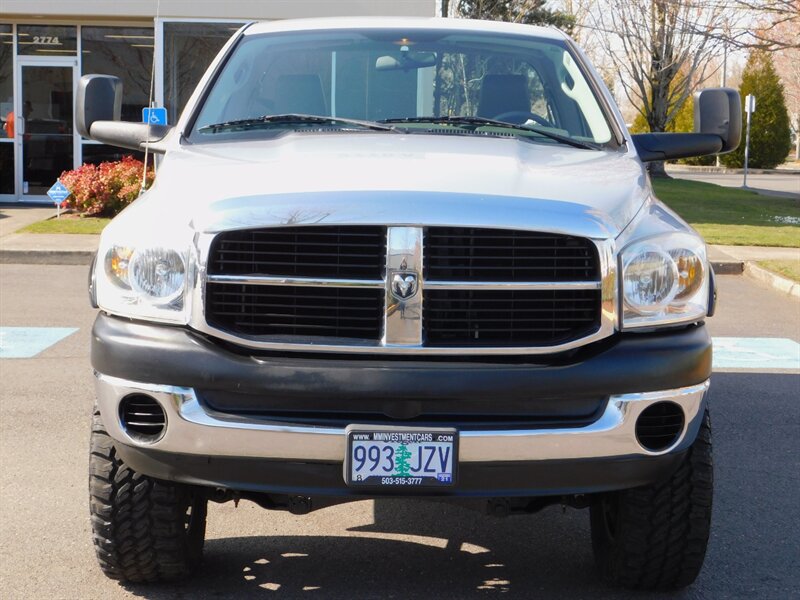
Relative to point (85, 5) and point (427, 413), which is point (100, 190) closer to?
point (85, 5)

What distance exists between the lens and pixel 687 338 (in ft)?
11.6

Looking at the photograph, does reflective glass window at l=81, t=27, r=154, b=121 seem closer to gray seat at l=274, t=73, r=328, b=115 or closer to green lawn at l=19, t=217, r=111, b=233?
green lawn at l=19, t=217, r=111, b=233

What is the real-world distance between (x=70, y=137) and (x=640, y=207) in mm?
18513

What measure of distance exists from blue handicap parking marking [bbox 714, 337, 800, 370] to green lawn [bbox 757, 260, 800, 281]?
133 inches

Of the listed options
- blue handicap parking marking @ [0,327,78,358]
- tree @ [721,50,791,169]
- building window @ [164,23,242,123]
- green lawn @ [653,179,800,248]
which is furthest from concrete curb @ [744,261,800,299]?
tree @ [721,50,791,169]

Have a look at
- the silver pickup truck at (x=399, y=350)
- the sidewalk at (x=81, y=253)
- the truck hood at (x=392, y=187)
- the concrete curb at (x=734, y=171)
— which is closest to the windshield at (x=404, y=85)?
the truck hood at (x=392, y=187)

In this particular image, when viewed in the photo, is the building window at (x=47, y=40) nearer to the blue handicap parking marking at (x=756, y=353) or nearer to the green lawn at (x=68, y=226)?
the green lawn at (x=68, y=226)

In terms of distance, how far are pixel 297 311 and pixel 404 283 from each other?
34cm

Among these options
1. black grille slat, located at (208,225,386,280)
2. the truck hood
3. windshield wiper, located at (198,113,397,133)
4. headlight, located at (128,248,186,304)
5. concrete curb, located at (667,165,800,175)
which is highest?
windshield wiper, located at (198,113,397,133)

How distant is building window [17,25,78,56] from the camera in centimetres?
2084

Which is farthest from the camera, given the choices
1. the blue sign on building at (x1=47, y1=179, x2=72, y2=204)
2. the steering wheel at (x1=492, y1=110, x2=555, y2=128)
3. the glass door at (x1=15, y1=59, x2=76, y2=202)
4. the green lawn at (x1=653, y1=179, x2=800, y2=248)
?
the glass door at (x1=15, y1=59, x2=76, y2=202)

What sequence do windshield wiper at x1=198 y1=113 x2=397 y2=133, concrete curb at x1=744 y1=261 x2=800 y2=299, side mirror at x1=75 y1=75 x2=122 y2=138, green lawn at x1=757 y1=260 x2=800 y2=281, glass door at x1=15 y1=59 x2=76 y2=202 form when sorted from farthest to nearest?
glass door at x1=15 y1=59 x2=76 y2=202 → green lawn at x1=757 y1=260 x2=800 y2=281 → concrete curb at x1=744 y1=261 x2=800 y2=299 → side mirror at x1=75 y1=75 x2=122 y2=138 → windshield wiper at x1=198 y1=113 x2=397 y2=133

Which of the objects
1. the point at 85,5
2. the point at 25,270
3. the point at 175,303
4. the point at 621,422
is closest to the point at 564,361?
the point at 621,422

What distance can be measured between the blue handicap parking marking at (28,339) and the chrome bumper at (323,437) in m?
5.23
